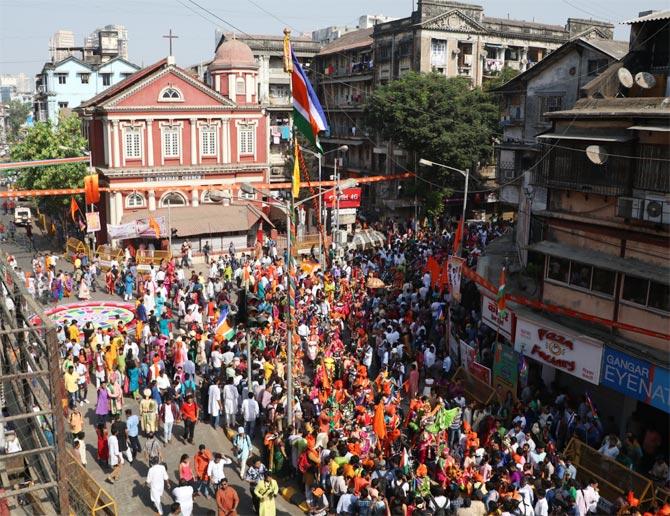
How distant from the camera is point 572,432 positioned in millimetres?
16344

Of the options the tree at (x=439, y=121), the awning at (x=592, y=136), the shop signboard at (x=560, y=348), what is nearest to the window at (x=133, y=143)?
the tree at (x=439, y=121)

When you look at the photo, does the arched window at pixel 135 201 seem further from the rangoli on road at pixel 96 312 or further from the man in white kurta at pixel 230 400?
the man in white kurta at pixel 230 400

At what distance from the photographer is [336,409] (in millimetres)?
17141

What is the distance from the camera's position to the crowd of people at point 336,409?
45.0 ft

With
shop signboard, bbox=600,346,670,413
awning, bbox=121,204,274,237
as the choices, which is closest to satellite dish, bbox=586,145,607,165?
shop signboard, bbox=600,346,670,413

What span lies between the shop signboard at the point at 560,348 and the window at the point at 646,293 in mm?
1377

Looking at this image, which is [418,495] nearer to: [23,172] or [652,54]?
[652,54]

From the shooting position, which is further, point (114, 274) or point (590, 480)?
point (114, 274)

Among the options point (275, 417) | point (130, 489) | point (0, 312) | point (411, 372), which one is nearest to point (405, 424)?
point (411, 372)

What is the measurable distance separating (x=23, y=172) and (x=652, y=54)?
37.5 metres

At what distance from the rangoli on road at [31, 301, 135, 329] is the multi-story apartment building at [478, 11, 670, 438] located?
15.1 m

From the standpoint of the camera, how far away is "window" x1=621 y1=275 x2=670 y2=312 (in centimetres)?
1600

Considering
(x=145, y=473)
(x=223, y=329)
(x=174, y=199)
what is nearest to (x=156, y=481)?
(x=145, y=473)

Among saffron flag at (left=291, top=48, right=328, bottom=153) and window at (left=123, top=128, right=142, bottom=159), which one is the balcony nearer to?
saffron flag at (left=291, top=48, right=328, bottom=153)
